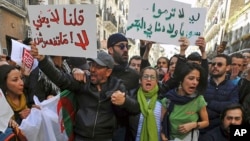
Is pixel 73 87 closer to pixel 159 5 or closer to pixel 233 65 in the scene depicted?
pixel 159 5

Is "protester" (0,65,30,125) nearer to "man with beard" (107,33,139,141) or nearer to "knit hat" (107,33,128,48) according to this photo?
"man with beard" (107,33,139,141)

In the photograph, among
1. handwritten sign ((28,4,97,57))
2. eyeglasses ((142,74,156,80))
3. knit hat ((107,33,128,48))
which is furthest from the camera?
knit hat ((107,33,128,48))

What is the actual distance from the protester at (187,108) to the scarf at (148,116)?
110mm

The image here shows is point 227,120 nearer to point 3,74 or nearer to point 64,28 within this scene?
point 64,28

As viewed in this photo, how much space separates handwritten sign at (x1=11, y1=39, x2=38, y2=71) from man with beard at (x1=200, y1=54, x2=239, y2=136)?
2.07 m

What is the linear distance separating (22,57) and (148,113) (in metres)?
1.76

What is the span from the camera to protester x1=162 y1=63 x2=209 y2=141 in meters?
2.91

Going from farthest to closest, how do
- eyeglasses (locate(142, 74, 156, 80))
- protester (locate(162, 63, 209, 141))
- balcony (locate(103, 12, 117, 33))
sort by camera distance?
balcony (locate(103, 12, 117, 33)) → eyeglasses (locate(142, 74, 156, 80)) → protester (locate(162, 63, 209, 141))

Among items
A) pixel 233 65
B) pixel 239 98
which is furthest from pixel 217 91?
pixel 233 65

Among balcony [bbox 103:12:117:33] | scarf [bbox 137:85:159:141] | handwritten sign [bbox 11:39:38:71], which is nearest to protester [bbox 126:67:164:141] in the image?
scarf [bbox 137:85:159:141]

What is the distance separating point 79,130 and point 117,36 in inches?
51.2

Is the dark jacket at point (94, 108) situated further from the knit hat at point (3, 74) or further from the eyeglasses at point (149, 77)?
the knit hat at point (3, 74)

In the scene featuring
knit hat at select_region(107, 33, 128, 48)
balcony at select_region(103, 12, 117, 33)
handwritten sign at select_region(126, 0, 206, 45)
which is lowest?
knit hat at select_region(107, 33, 128, 48)

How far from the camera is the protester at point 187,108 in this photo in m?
2.91
